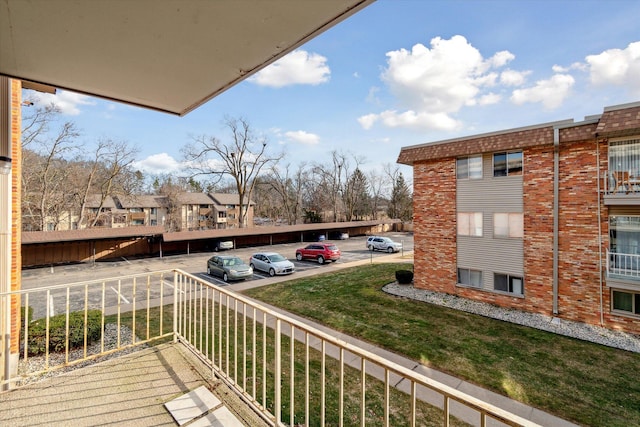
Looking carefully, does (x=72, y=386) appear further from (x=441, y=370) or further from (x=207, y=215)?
(x=207, y=215)

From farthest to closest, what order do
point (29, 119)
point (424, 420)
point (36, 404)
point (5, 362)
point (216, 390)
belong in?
point (29, 119) < point (424, 420) < point (5, 362) < point (216, 390) < point (36, 404)

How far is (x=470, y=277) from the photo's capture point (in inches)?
457

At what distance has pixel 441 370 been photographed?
21.1 feet

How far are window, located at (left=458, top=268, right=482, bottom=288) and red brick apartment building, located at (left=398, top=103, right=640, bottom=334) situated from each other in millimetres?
40

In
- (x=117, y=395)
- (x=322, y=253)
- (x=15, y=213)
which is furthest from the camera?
(x=322, y=253)

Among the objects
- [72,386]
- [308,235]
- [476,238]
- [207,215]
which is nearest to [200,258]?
[308,235]

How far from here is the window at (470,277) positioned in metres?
11.4

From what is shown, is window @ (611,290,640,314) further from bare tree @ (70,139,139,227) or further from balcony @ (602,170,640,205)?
bare tree @ (70,139,139,227)

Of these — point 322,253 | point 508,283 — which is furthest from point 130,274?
point 508,283

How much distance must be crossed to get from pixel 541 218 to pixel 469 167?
10.3 ft

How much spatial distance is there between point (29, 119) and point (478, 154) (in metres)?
27.8

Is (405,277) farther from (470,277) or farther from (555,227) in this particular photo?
(555,227)

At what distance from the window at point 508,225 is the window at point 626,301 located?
2994 mm

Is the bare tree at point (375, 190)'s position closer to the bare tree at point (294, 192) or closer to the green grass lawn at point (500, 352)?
the bare tree at point (294, 192)
